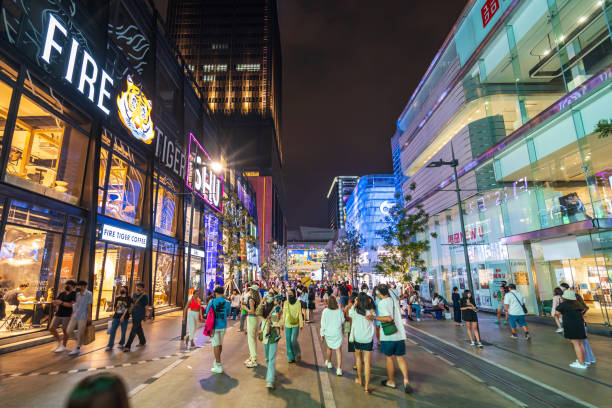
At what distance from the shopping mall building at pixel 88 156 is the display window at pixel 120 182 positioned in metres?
0.06

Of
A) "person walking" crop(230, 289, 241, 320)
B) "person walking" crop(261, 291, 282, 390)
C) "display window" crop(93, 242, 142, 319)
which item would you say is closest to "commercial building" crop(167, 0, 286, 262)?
"person walking" crop(230, 289, 241, 320)

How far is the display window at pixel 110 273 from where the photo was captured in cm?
1455

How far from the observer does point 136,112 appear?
17781 millimetres

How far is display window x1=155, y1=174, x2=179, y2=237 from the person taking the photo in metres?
20.7

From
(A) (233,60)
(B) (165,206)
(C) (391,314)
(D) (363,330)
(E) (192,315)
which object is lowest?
(E) (192,315)

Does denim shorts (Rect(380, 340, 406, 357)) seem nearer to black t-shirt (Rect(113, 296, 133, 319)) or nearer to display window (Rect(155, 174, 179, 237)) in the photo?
black t-shirt (Rect(113, 296, 133, 319))

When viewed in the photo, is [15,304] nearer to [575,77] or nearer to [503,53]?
[575,77]

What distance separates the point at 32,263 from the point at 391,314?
12.8 m

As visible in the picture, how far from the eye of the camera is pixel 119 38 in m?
16.8

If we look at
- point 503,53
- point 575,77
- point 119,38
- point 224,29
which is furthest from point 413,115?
point 224,29

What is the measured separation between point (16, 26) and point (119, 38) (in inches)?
276

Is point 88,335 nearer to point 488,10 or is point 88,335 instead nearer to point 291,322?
point 291,322

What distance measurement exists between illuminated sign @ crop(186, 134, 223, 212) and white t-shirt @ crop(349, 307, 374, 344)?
69.1 feet

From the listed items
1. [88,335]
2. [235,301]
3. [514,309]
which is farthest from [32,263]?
[514,309]
